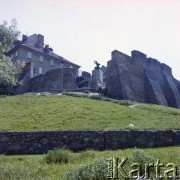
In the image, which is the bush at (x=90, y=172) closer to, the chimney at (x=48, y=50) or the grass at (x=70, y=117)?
the grass at (x=70, y=117)

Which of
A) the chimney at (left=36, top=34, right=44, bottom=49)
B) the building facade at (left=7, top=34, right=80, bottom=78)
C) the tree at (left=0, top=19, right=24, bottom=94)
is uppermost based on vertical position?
the chimney at (left=36, top=34, right=44, bottom=49)

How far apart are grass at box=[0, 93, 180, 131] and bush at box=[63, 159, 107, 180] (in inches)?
298

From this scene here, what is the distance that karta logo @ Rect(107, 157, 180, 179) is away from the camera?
5.06m

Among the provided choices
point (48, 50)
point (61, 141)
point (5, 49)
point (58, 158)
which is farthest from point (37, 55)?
point (58, 158)

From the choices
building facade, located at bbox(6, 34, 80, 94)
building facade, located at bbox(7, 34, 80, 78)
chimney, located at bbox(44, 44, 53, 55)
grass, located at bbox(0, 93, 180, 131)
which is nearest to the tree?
grass, located at bbox(0, 93, 180, 131)

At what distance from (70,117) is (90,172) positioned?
39.4 ft

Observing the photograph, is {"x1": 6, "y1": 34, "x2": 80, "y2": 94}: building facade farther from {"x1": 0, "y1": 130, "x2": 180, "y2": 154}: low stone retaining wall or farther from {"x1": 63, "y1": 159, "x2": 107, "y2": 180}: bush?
{"x1": 63, "y1": 159, "x2": 107, "y2": 180}: bush

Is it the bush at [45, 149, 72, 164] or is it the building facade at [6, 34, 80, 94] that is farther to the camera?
the building facade at [6, 34, 80, 94]

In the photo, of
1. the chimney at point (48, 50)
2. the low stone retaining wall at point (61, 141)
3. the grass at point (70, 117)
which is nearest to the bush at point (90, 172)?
the low stone retaining wall at point (61, 141)

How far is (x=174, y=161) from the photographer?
656 cm

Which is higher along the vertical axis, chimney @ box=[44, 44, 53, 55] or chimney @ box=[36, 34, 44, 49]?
chimney @ box=[36, 34, 44, 49]

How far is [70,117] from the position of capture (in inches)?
680

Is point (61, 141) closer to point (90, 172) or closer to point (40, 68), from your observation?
point (90, 172)

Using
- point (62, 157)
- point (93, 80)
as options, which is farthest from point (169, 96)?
point (62, 157)
